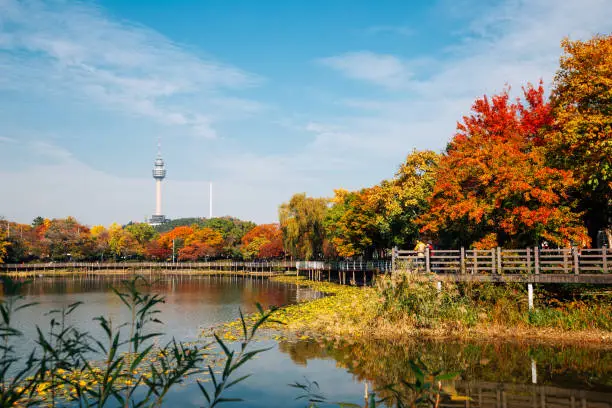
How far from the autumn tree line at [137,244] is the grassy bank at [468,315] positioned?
59.6 m

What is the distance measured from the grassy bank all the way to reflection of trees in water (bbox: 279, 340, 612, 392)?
47.5 inches

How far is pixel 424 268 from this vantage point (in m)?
22.1

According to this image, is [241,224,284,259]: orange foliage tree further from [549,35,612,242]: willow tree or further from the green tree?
[549,35,612,242]: willow tree

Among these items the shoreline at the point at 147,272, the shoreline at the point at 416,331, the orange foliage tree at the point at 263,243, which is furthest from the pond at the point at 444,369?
the orange foliage tree at the point at 263,243

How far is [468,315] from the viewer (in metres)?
18.1

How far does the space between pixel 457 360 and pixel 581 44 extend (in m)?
14.7

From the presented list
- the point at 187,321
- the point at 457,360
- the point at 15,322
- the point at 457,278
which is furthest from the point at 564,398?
the point at 15,322

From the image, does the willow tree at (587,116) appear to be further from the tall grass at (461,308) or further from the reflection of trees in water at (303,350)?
the reflection of trees in water at (303,350)

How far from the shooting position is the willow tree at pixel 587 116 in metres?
18.9

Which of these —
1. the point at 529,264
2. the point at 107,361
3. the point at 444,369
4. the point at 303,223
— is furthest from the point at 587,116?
the point at 303,223

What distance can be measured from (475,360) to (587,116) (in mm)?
10947

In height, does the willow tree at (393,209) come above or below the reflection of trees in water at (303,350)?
above

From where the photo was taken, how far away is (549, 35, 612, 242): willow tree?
18.9m

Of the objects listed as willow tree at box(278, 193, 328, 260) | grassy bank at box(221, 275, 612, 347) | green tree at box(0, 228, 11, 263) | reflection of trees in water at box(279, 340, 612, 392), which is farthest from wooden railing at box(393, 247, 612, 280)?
green tree at box(0, 228, 11, 263)
